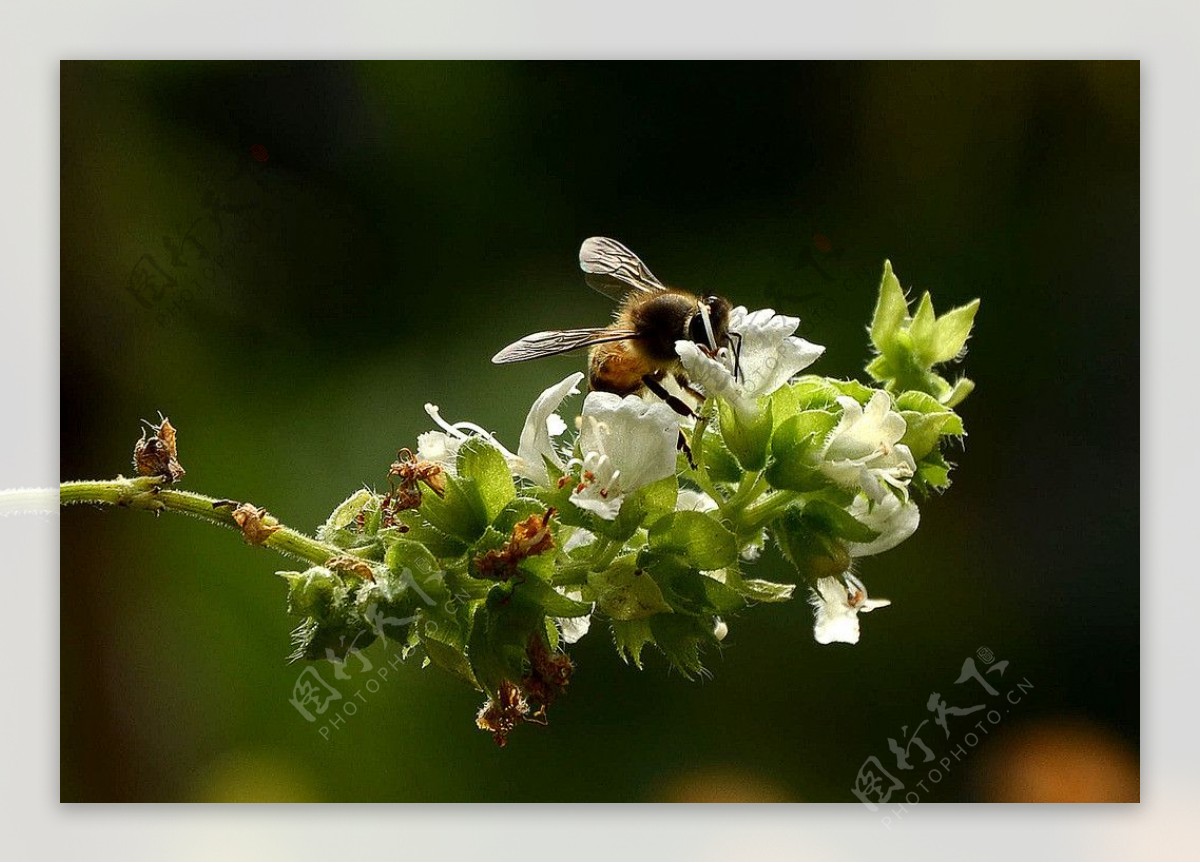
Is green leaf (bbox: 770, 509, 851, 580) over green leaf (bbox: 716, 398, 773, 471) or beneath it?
beneath

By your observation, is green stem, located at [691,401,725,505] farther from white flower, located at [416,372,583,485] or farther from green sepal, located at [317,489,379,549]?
green sepal, located at [317,489,379,549]

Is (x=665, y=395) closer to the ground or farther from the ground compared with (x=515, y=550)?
farther from the ground

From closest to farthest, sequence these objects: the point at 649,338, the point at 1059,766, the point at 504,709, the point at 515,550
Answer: the point at 515,550 < the point at 504,709 < the point at 649,338 < the point at 1059,766

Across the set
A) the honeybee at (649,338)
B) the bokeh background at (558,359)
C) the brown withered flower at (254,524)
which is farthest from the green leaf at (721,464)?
the bokeh background at (558,359)

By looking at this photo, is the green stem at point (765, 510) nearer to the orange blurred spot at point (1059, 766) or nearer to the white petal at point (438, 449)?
the white petal at point (438, 449)

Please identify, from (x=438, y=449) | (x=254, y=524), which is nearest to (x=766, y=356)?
(x=438, y=449)

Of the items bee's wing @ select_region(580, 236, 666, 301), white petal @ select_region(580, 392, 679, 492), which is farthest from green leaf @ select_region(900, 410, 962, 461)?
bee's wing @ select_region(580, 236, 666, 301)

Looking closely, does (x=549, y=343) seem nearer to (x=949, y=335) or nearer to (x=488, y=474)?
(x=488, y=474)
